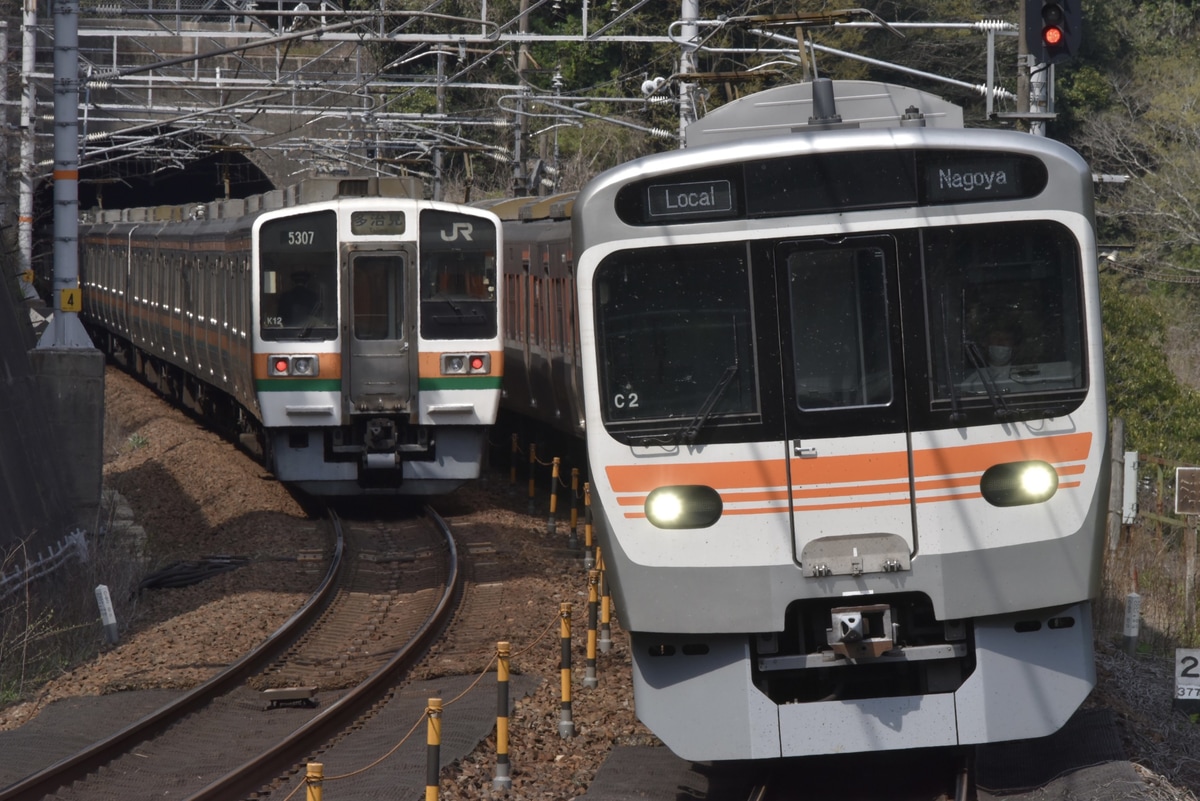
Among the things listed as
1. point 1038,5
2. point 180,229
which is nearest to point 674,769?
point 1038,5

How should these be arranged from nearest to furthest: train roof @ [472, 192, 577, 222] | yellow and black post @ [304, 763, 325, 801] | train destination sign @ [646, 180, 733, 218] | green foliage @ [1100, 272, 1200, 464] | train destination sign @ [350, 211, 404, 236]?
yellow and black post @ [304, 763, 325, 801]
train destination sign @ [646, 180, 733, 218]
train destination sign @ [350, 211, 404, 236]
train roof @ [472, 192, 577, 222]
green foliage @ [1100, 272, 1200, 464]

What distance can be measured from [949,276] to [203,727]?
502 cm

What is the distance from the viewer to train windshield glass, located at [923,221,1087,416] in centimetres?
616

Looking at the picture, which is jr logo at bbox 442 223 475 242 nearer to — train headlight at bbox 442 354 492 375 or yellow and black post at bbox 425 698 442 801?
train headlight at bbox 442 354 492 375

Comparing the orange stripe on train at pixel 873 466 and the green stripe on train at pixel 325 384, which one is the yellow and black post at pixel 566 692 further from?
the green stripe on train at pixel 325 384

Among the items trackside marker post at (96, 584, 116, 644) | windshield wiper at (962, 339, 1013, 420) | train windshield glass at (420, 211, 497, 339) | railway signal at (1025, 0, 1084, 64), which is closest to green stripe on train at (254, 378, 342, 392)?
train windshield glass at (420, 211, 497, 339)

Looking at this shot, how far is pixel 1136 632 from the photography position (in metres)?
10.5

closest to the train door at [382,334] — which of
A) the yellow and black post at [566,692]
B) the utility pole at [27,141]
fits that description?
the yellow and black post at [566,692]

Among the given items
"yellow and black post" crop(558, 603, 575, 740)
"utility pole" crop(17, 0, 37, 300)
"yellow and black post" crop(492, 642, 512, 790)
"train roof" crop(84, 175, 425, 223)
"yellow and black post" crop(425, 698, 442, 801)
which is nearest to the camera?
"yellow and black post" crop(425, 698, 442, 801)

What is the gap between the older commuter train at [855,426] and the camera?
6.11 meters

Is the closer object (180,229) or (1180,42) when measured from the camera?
(180,229)

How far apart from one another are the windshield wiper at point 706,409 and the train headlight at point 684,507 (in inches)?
7.8

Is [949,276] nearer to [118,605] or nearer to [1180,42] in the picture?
[118,605]

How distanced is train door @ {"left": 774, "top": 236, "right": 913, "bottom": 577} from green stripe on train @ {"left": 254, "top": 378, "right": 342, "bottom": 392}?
9187 millimetres
